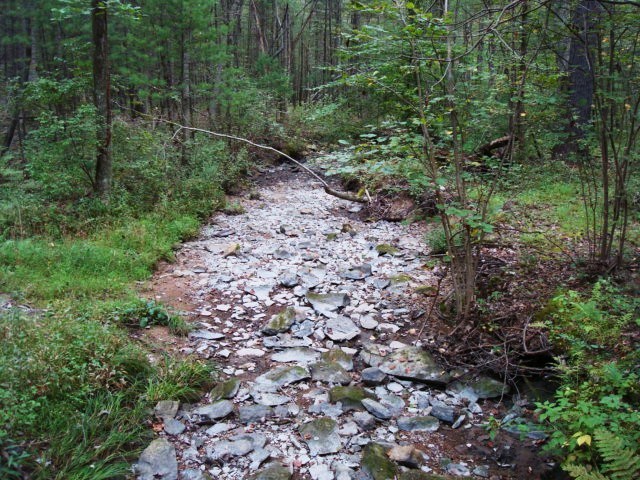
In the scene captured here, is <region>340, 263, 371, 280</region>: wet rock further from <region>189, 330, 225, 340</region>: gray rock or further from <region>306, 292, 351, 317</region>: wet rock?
<region>189, 330, 225, 340</region>: gray rock

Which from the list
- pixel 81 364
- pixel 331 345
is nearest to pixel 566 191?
pixel 331 345

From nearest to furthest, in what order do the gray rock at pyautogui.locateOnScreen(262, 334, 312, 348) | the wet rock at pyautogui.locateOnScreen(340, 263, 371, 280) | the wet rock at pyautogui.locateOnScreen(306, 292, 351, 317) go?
the gray rock at pyautogui.locateOnScreen(262, 334, 312, 348) → the wet rock at pyautogui.locateOnScreen(306, 292, 351, 317) → the wet rock at pyautogui.locateOnScreen(340, 263, 371, 280)

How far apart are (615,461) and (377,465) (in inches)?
64.9

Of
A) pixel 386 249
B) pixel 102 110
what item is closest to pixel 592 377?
pixel 386 249

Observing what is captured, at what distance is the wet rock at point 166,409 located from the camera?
12.9ft

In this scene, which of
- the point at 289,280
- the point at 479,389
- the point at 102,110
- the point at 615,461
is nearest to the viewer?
the point at 615,461

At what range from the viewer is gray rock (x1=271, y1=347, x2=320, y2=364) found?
5074 millimetres

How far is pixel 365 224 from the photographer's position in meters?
10.1

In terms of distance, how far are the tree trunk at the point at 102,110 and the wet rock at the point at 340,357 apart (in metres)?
6.26

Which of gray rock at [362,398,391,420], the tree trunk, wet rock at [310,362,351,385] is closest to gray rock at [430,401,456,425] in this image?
gray rock at [362,398,391,420]

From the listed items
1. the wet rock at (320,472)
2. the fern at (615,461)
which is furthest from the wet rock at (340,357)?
the fern at (615,461)

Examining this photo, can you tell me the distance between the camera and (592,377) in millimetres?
3621

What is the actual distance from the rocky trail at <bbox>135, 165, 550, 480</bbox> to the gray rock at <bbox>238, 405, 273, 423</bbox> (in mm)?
13

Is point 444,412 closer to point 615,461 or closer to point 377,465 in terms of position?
point 377,465
